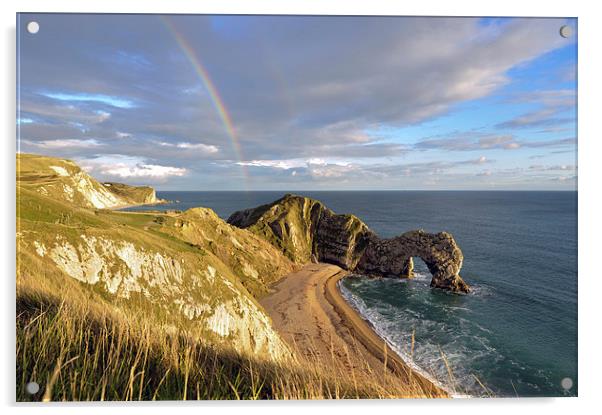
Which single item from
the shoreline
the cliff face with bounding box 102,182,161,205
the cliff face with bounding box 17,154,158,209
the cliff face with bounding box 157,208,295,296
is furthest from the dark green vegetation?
the cliff face with bounding box 102,182,161,205

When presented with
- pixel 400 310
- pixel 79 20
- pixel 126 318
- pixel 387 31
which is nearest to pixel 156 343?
pixel 126 318

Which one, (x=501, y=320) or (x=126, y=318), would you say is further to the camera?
(x=501, y=320)

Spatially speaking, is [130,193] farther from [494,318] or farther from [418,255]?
[494,318]

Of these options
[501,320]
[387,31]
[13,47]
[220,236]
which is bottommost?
[501,320]

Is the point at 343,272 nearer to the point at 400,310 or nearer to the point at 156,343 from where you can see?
the point at 400,310

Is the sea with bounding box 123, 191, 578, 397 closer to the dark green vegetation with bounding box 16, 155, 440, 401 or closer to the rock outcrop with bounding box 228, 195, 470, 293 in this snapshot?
the rock outcrop with bounding box 228, 195, 470, 293

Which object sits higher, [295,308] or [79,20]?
[79,20]
